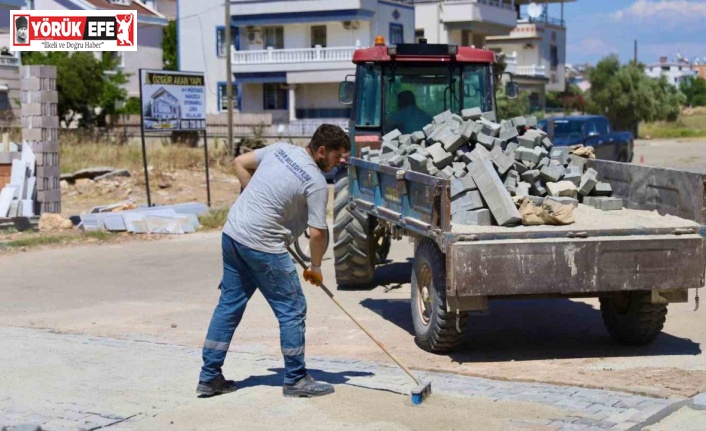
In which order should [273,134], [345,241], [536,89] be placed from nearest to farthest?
[345,241]
[273,134]
[536,89]

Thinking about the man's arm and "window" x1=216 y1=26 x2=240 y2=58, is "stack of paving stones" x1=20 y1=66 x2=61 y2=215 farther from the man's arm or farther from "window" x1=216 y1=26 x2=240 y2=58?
"window" x1=216 y1=26 x2=240 y2=58

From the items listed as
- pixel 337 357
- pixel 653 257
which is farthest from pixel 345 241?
pixel 653 257

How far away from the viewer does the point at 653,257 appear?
331 inches

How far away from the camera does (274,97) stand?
5356cm

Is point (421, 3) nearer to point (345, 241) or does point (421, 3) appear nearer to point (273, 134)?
point (273, 134)

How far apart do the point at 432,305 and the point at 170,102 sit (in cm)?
1435

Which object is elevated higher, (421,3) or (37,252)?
(421,3)

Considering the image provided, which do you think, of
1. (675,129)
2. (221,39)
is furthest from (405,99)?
(675,129)

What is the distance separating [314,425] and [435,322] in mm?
2367

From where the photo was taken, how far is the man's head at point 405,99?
13.0 meters

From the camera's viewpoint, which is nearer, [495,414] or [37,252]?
[495,414]

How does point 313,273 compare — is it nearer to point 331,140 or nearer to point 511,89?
point 331,140

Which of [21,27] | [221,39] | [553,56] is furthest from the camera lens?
[553,56]

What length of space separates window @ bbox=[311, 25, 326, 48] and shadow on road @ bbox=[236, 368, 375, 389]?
4430cm
